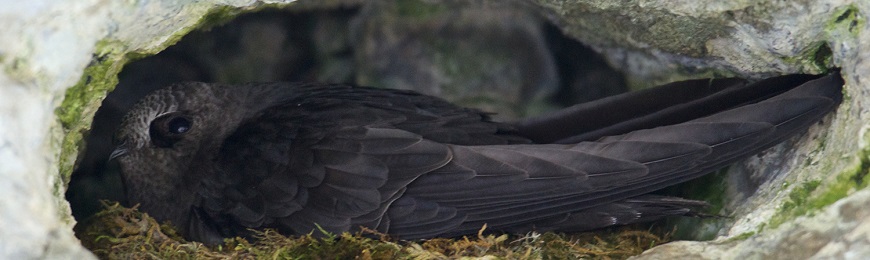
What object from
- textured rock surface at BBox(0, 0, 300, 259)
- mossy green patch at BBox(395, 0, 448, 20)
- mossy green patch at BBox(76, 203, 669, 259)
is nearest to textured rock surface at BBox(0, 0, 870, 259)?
textured rock surface at BBox(0, 0, 300, 259)

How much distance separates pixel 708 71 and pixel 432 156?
38.4 inches

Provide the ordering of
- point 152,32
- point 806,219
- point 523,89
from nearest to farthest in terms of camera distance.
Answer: point 806,219 → point 152,32 → point 523,89

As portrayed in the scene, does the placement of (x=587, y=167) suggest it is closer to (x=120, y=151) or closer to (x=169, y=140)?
(x=169, y=140)

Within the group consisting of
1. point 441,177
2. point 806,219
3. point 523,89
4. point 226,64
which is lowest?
point 806,219

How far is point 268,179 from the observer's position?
8.80 feet

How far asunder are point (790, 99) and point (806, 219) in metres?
0.36

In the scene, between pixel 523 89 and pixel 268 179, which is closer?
pixel 268 179

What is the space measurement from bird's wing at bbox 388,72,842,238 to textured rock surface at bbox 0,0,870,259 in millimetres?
119

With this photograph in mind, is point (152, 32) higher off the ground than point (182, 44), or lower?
lower

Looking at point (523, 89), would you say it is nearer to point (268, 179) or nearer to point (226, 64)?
point (226, 64)

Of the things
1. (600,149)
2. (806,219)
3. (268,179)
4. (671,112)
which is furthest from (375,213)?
(806,219)

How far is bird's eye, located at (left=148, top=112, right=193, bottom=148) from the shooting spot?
2.99 metres

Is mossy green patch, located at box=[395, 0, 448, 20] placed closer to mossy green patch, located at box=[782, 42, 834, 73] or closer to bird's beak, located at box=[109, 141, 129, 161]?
bird's beak, located at box=[109, 141, 129, 161]

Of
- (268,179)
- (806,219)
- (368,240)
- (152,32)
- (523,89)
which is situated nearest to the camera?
(806,219)
